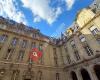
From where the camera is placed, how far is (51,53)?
24.0 meters

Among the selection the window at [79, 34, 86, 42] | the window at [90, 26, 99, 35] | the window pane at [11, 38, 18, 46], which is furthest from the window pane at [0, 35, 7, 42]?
the window at [90, 26, 99, 35]

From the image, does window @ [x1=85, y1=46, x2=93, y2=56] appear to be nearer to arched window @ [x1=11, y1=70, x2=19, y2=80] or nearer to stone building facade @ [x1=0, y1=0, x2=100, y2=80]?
stone building facade @ [x1=0, y1=0, x2=100, y2=80]

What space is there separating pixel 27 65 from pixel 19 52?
3509mm

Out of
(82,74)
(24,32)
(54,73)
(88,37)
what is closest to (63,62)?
(54,73)

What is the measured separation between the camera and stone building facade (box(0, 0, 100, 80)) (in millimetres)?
16422

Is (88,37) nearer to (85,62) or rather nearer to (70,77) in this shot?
(85,62)

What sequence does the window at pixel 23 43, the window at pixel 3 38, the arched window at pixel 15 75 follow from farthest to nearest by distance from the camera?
the window at pixel 23 43 → the window at pixel 3 38 → the arched window at pixel 15 75

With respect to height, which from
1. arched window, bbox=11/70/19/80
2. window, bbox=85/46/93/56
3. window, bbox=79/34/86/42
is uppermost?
window, bbox=79/34/86/42

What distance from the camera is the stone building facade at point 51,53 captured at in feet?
53.9

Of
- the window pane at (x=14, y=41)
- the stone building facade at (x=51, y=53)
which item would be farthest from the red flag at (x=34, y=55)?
the window pane at (x=14, y=41)

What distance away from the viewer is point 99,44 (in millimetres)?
16234

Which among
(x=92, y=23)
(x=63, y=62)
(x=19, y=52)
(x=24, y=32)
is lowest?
(x=63, y=62)

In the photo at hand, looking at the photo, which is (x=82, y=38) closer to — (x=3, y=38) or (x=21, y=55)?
(x=21, y=55)

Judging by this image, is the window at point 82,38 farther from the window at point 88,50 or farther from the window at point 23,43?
the window at point 23,43
